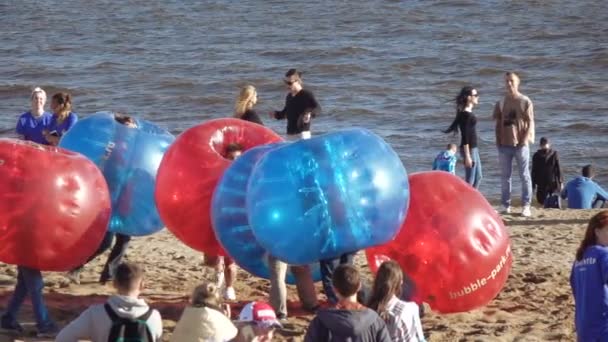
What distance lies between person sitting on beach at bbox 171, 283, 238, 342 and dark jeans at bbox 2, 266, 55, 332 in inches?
99.8

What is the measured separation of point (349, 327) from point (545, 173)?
12.6 metres

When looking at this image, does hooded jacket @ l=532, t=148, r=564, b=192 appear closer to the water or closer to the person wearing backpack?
the water

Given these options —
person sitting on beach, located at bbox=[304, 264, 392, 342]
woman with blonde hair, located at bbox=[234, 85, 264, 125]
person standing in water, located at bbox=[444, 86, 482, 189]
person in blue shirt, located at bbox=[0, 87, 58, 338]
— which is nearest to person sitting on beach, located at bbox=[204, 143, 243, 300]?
woman with blonde hair, located at bbox=[234, 85, 264, 125]

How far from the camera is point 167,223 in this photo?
1008 centimetres

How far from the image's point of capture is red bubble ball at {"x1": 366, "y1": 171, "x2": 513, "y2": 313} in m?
9.54

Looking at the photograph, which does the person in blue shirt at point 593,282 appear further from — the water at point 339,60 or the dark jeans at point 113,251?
the water at point 339,60

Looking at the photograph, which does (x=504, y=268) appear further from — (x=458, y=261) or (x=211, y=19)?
(x=211, y=19)

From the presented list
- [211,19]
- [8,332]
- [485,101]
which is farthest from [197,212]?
[211,19]

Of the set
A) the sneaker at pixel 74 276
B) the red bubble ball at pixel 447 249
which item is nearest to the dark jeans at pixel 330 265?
the red bubble ball at pixel 447 249

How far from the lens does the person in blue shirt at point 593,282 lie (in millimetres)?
7531

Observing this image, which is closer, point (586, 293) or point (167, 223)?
point (586, 293)

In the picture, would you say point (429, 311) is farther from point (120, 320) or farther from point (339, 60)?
point (339, 60)

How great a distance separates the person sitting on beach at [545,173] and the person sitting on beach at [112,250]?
9264mm

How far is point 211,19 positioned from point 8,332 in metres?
34.2
